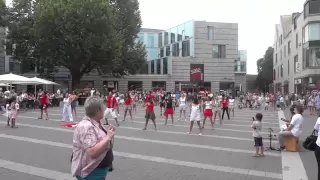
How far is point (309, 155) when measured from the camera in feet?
34.5

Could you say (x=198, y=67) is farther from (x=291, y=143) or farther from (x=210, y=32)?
(x=291, y=143)

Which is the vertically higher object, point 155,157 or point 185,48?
point 185,48

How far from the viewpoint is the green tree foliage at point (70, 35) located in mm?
38719

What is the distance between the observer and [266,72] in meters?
94.1

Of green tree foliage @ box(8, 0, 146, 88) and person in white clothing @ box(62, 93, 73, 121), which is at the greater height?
green tree foliage @ box(8, 0, 146, 88)

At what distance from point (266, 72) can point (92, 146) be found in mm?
94478

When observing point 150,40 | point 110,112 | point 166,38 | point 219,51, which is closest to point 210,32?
point 219,51

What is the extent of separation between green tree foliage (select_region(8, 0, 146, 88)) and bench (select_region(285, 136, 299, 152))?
99.3ft

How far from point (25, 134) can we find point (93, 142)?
11.5 meters

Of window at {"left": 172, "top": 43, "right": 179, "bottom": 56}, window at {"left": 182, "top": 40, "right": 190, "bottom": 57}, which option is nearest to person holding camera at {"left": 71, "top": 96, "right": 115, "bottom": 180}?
window at {"left": 182, "top": 40, "right": 190, "bottom": 57}

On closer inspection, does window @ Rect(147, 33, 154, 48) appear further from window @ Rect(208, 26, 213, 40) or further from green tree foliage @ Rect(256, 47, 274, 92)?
green tree foliage @ Rect(256, 47, 274, 92)

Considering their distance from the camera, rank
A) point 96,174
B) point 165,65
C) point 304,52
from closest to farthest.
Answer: point 96,174, point 304,52, point 165,65

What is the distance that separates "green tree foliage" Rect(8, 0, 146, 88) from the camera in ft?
127

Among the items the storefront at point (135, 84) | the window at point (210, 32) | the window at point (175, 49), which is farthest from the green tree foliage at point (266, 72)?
the storefront at point (135, 84)
